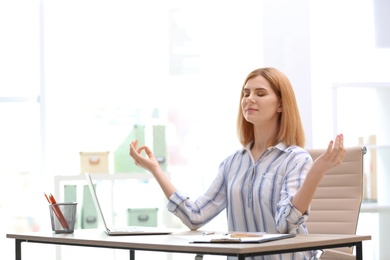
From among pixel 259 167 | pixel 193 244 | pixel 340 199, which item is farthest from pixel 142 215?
pixel 193 244

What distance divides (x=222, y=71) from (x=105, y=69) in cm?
84

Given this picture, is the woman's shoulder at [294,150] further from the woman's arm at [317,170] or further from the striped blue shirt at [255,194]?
the woman's arm at [317,170]

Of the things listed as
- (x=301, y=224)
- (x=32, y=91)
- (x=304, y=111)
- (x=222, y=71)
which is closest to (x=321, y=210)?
(x=301, y=224)

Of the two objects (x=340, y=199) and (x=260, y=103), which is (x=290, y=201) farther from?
(x=340, y=199)

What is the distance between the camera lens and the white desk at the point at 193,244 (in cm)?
196

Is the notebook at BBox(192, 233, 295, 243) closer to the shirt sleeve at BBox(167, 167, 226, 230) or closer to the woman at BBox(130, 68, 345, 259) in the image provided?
the woman at BBox(130, 68, 345, 259)

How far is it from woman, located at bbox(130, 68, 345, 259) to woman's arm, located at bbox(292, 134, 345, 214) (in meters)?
0.10

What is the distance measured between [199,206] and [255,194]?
Answer: 0.80 feet

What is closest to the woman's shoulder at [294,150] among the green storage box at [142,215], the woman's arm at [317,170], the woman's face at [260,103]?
the woman's face at [260,103]

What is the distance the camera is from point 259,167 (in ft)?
8.76

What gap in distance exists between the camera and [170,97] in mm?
5766

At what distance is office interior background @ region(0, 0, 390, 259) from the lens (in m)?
5.61

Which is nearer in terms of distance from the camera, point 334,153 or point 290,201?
point 334,153

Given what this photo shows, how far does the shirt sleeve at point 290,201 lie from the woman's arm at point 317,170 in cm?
2
